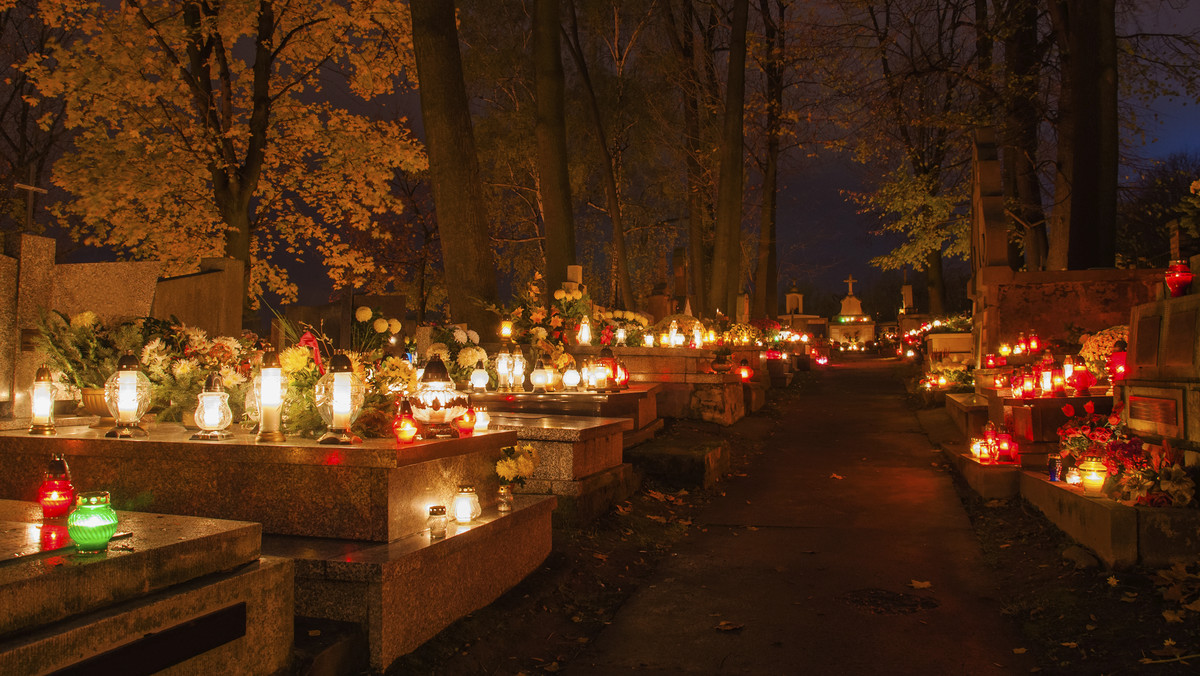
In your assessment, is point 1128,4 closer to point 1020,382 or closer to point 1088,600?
point 1020,382

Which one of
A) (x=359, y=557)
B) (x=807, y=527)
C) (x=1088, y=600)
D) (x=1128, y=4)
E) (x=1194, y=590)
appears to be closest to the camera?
(x=359, y=557)

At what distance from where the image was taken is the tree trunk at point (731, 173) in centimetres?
2117

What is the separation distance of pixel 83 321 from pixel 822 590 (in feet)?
24.1

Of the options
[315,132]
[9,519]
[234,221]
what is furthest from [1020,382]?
[315,132]

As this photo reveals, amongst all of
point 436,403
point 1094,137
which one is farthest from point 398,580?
point 1094,137

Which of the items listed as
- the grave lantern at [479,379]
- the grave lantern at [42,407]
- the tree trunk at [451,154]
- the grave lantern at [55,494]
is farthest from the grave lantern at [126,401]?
the tree trunk at [451,154]

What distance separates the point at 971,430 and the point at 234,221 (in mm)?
15254

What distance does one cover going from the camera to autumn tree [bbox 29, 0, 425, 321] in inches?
709

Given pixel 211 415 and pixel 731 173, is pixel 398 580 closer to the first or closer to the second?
pixel 211 415

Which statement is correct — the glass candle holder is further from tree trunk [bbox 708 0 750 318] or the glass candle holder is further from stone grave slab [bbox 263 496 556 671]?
tree trunk [bbox 708 0 750 318]

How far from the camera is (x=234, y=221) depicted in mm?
17953

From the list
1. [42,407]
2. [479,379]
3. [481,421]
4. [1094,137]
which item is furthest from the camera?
[1094,137]

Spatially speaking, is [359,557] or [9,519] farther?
[359,557]

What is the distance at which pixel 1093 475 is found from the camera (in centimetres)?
675
